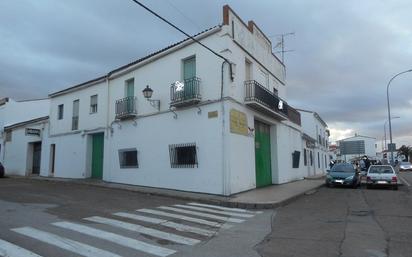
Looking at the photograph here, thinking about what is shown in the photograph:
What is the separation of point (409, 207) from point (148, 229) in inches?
370

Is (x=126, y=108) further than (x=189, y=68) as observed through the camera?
Yes

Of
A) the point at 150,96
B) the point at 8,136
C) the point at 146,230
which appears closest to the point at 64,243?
the point at 146,230

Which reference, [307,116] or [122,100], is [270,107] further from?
[307,116]

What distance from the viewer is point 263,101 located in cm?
1828

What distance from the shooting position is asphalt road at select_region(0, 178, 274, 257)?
6.59 metres

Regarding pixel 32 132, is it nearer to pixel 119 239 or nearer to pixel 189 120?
pixel 189 120

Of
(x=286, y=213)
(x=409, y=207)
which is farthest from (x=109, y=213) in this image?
(x=409, y=207)

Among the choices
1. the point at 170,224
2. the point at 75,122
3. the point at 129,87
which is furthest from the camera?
the point at 75,122

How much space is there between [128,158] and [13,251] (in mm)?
13337

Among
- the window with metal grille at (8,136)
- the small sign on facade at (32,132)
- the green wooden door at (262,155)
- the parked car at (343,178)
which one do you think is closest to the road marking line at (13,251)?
the green wooden door at (262,155)

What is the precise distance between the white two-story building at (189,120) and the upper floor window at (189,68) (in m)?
0.05

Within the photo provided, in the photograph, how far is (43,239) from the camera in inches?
277

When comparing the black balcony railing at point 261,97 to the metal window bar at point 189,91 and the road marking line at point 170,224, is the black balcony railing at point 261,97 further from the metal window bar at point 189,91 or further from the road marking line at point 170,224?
the road marking line at point 170,224

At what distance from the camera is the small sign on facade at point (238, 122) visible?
15.8 m
